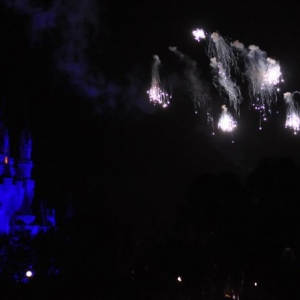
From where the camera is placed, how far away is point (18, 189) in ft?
221

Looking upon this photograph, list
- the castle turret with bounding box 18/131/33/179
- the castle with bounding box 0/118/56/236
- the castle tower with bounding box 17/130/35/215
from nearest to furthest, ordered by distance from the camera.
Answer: the castle with bounding box 0/118/56/236, the castle tower with bounding box 17/130/35/215, the castle turret with bounding box 18/131/33/179

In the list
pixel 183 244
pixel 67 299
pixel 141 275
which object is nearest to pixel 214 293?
pixel 183 244

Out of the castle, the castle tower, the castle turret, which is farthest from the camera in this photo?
the castle turret

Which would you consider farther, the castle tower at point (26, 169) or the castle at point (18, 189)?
the castle tower at point (26, 169)

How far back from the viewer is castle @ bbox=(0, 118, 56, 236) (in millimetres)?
65250

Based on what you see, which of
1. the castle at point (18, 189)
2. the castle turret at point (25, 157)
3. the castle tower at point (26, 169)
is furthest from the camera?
the castle turret at point (25, 157)

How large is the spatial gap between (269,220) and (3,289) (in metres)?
18.6

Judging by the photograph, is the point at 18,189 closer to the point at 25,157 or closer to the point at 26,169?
the point at 26,169

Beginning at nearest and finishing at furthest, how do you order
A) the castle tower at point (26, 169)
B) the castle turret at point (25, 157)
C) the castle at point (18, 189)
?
the castle at point (18, 189)
the castle tower at point (26, 169)
the castle turret at point (25, 157)

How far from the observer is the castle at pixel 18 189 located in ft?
214

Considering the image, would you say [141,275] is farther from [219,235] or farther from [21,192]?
[21,192]

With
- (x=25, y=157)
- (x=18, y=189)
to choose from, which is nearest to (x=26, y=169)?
(x=25, y=157)

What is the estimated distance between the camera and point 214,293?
4288 centimetres

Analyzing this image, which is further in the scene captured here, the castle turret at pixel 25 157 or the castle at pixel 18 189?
the castle turret at pixel 25 157
